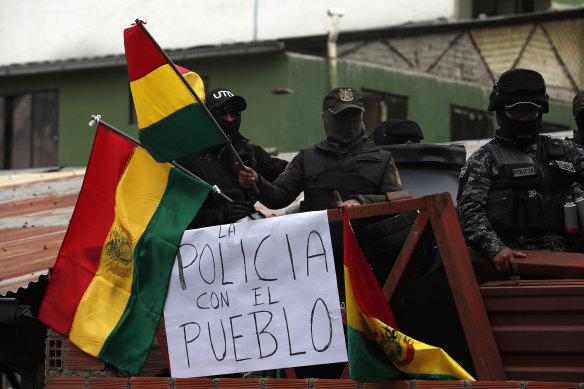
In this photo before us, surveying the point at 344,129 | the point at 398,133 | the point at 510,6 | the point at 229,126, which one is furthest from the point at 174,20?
the point at 344,129

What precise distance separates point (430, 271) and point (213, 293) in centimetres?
113

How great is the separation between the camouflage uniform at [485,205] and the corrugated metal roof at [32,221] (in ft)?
11.6

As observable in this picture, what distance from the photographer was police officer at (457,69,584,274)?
516 cm

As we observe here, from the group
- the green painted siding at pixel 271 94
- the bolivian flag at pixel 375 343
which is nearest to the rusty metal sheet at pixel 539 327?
the bolivian flag at pixel 375 343

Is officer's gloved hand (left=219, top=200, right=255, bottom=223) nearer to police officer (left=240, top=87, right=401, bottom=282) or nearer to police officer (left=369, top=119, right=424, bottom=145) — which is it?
police officer (left=240, top=87, right=401, bottom=282)

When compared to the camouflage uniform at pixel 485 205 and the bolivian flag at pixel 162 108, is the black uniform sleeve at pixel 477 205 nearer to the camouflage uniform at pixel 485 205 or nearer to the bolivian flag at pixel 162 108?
the camouflage uniform at pixel 485 205

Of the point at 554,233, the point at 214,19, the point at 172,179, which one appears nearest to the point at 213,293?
the point at 172,179

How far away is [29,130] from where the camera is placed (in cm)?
2584

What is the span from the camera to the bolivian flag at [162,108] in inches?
234

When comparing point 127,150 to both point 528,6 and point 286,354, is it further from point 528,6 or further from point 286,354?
point 528,6

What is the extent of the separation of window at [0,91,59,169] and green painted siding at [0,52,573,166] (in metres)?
0.26

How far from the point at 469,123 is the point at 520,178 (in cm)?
1973

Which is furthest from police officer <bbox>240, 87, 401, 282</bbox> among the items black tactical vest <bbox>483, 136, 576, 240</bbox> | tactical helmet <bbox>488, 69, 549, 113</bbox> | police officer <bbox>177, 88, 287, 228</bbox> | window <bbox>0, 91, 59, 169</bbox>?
window <bbox>0, 91, 59, 169</bbox>

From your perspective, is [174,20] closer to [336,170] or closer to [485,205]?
[336,170]
